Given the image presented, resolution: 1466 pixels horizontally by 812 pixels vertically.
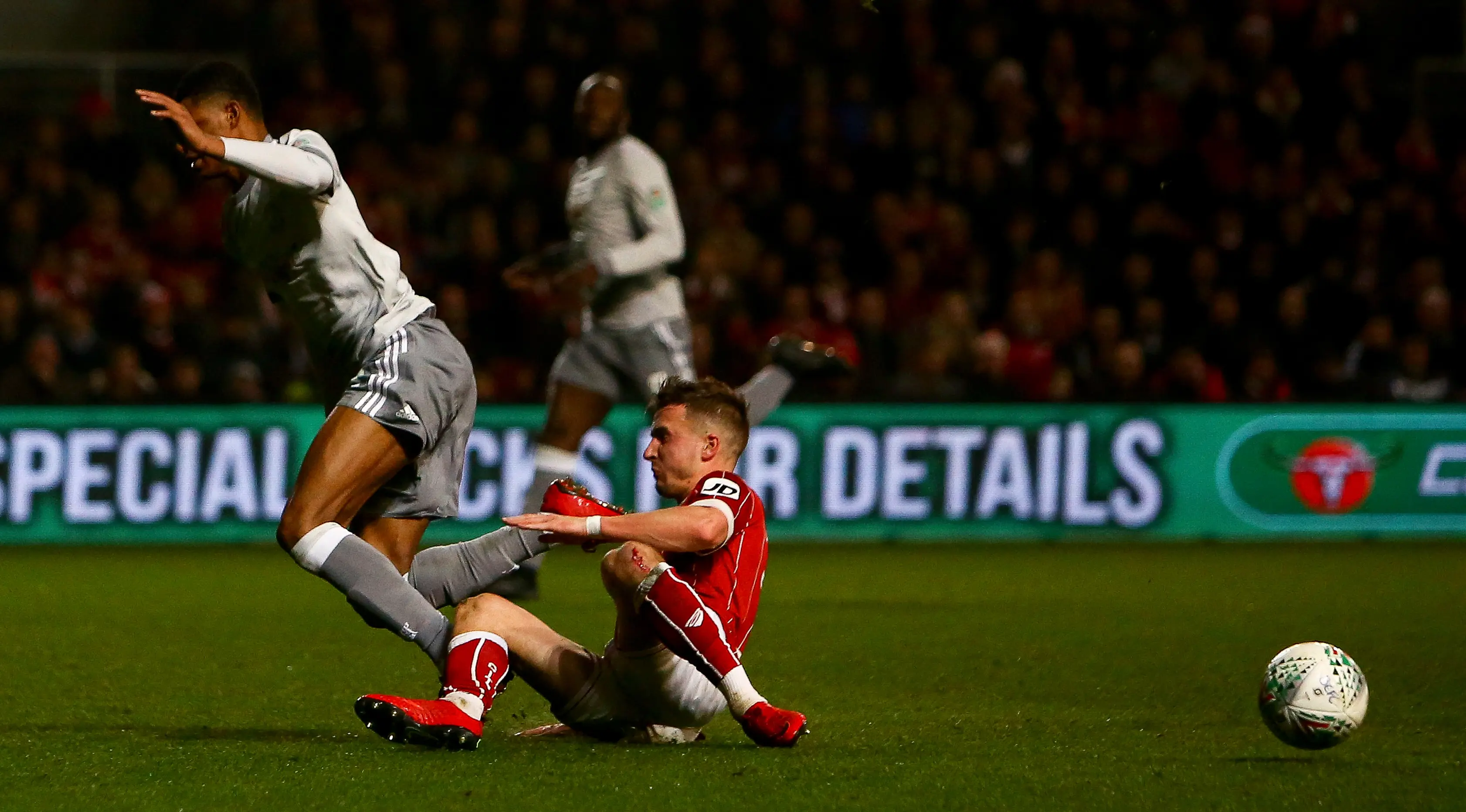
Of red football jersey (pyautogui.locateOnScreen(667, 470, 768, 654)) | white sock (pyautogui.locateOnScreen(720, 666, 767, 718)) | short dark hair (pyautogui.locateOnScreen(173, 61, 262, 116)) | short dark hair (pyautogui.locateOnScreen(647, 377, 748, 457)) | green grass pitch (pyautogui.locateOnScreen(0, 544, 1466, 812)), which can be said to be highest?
short dark hair (pyautogui.locateOnScreen(173, 61, 262, 116))

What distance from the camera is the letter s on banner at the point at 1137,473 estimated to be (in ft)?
38.8

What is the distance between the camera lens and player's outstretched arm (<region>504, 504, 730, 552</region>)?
4.38 meters

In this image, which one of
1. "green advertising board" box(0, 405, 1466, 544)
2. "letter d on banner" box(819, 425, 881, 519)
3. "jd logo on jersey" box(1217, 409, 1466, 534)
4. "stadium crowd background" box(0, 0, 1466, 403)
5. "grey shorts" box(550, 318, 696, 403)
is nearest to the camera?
"grey shorts" box(550, 318, 696, 403)

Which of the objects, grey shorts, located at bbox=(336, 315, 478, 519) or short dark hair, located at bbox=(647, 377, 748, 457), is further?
grey shorts, located at bbox=(336, 315, 478, 519)

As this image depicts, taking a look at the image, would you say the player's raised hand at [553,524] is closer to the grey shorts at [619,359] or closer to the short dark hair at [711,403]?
the short dark hair at [711,403]

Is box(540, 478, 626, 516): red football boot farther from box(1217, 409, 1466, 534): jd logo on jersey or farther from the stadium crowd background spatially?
box(1217, 409, 1466, 534): jd logo on jersey

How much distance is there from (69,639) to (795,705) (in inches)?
113

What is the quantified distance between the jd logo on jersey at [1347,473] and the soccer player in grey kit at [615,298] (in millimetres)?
4525

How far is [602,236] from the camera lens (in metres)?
8.02

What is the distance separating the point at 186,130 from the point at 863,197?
9.66 meters

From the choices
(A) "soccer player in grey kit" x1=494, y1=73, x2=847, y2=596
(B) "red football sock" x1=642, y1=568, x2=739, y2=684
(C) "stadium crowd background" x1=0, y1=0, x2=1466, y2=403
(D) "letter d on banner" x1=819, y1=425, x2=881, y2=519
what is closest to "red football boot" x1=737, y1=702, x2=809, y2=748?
(B) "red football sock" x1=642, y1=568, x2=739, y2=684

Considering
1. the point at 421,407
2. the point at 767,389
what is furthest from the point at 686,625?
the point at 767,389

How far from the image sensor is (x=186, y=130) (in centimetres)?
461

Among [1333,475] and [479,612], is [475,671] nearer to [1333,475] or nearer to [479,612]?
[479,612]
